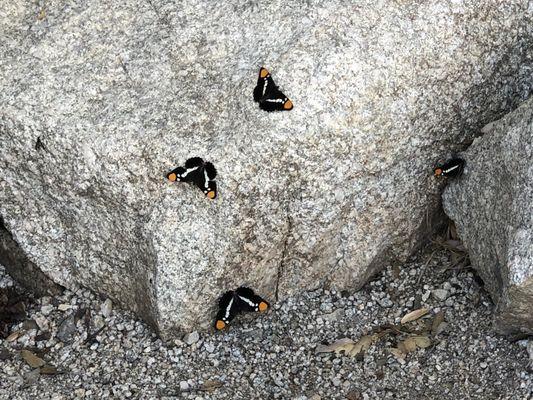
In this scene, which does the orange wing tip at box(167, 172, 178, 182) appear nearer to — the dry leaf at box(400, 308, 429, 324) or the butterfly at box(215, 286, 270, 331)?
the butterfly at box(215, 286, 270, 331)

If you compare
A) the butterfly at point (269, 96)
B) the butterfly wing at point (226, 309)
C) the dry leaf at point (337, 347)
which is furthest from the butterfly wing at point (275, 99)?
the dry leaf at point (337, 347)

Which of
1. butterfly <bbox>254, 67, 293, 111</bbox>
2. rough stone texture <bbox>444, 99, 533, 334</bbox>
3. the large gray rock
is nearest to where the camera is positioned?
rough stone texture <bbox>444, 99, 533, 334</bbox>

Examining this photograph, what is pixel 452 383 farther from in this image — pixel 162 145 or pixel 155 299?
pixel 162 145

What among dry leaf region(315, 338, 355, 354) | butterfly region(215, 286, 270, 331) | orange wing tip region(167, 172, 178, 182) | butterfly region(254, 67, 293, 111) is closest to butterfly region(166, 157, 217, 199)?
orange wing tip region(167, 172, 178, 182)

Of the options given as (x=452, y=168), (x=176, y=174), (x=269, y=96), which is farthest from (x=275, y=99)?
(x=452, y=168)

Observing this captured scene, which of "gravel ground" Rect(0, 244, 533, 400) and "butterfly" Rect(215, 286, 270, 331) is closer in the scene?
"gravel ground" Rect(0, 244, 533, 400)
